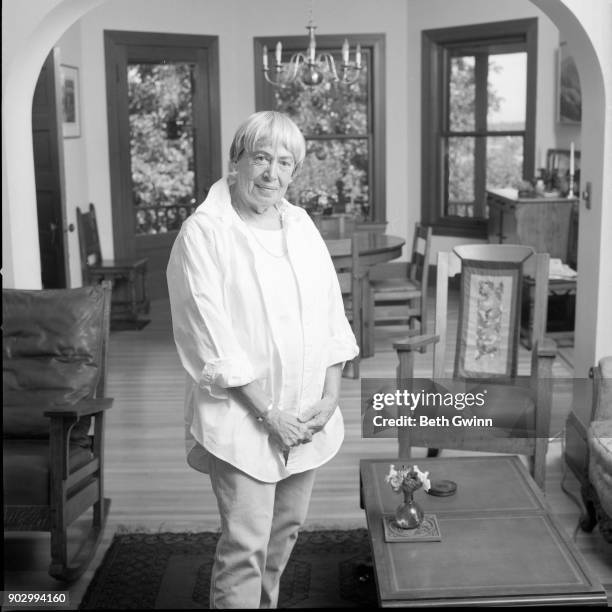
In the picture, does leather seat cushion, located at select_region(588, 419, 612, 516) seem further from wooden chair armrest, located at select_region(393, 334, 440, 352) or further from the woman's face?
the woman's face

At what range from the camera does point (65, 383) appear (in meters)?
3.65

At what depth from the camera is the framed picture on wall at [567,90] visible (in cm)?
764

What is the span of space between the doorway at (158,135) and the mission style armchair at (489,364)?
4861 mm

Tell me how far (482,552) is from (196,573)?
1.25 meters

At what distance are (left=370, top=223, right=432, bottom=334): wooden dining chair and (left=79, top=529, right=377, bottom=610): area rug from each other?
10.5ft

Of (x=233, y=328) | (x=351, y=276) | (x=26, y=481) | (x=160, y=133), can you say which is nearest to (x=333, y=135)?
(x=160, y=133)

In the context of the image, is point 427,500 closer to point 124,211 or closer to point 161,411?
point 161,411

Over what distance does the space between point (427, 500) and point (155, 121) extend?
671cm

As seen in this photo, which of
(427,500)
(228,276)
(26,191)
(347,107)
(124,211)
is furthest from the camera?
(347,107)

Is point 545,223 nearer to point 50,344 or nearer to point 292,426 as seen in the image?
point 50,344

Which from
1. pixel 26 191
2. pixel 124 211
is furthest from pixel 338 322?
pixel 124 211

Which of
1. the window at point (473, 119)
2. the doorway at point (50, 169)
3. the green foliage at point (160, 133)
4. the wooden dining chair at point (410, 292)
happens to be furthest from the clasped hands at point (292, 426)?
the green foliage at point (160, 133)

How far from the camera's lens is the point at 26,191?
4.16 m

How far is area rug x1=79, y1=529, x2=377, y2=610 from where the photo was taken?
3240mm
